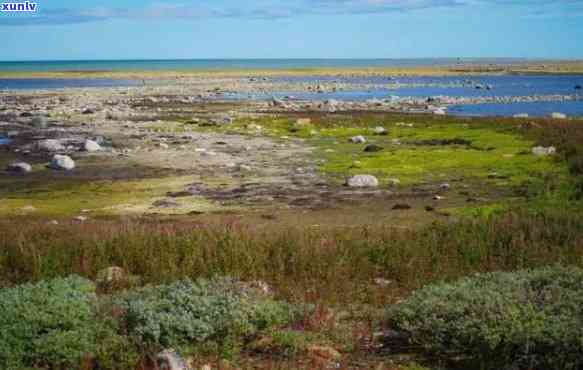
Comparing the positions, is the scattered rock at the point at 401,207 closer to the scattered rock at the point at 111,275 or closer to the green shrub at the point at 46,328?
Result: the scattered rock at the point at 111,275

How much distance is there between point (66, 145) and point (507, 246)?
83.1 ft

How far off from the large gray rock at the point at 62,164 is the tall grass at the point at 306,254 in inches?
570

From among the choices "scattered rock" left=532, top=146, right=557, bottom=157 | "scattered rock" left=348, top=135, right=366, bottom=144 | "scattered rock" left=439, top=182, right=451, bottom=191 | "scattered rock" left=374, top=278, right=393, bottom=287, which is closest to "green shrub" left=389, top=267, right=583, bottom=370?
"scattered rock" left=374, top=278, right=393, bottom=287

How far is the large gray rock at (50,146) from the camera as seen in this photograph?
104 ft

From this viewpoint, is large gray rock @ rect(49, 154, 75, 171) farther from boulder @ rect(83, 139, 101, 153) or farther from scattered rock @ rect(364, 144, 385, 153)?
scattered rock @ rect(364, 144, 385, 153)

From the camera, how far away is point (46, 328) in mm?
7348

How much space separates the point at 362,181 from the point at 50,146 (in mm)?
16438

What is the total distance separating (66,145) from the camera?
32.9 metres

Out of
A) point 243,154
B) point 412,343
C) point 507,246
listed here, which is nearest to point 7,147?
point 243,154

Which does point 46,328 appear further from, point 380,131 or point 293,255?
point 380,131

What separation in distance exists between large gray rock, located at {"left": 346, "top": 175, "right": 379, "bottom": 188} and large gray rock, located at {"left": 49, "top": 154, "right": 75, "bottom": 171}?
36.3ft

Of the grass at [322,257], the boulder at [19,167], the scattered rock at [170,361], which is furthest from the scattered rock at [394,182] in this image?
the scattered rock at [170,361]

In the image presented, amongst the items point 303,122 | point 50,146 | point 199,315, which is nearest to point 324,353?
point 199,315

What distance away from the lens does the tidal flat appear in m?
7.31
